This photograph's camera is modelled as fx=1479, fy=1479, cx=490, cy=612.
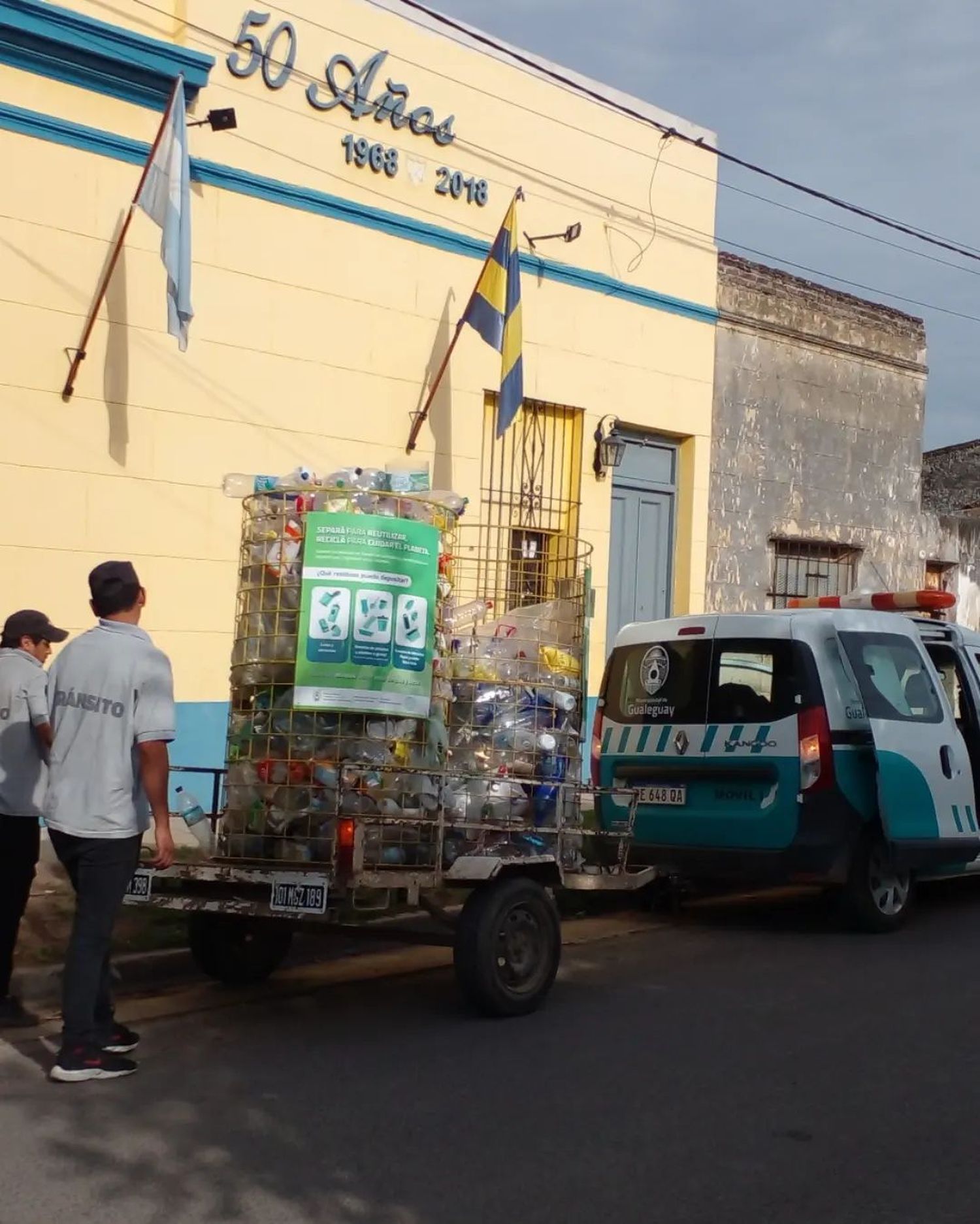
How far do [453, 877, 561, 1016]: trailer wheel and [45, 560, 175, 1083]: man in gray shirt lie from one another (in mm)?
1457

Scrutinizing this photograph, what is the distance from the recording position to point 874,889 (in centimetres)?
851

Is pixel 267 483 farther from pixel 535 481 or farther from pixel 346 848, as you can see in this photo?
pixel 535 481

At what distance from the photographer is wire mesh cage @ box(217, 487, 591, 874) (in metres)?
6.18

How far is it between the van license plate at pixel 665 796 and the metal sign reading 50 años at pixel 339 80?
6.52 m

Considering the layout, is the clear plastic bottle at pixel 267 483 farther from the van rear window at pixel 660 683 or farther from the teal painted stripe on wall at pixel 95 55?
the teal painted stripe on wall at pixel 95 55

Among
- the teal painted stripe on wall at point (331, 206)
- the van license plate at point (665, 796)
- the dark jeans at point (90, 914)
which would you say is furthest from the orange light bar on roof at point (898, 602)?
the dark jeans at point (90, 914)

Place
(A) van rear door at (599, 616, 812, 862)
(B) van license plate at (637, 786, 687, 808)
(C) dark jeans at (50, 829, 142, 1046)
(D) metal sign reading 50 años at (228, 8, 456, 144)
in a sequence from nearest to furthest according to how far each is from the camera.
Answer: (C) dark jeans at (50, 829, 142, 1046) → (A) van rear door at (599, 616, 812, 862) → (B) van license plate at (637, 786, 687, 808) → (D) metal sign reading 50 años at (228, 8, 456, 144)

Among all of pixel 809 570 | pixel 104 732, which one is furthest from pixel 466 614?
pixel 809 570

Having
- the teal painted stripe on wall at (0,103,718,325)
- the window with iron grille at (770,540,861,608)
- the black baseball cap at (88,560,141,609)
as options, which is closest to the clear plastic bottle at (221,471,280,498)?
the black baseball cap at (88,560,141,609)

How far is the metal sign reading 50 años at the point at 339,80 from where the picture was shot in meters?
11.5

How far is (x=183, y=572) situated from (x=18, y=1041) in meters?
5.72

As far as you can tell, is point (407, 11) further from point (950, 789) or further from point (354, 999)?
point (354, 999)

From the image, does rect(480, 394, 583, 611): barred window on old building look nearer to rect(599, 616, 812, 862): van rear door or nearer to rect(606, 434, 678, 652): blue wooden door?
rect(606, 434, 678, 652): blue wooden door

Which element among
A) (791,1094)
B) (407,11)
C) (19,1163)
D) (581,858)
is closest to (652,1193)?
(791,1094)
